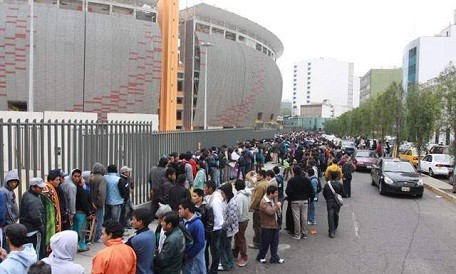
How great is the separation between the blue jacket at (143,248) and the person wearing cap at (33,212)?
79.2 inches

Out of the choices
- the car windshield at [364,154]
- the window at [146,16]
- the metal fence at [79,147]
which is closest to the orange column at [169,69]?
the window at [146,16]

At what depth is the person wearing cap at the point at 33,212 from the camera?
6.20 meters

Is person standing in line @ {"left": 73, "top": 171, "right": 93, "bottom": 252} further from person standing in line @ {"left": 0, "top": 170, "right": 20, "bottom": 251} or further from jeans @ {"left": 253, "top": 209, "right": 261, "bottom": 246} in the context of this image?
jeans @ {"left": 253, "top": 209, "right": 261, "bottom": 246}

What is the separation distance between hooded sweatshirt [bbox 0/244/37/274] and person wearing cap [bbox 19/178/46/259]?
202cm

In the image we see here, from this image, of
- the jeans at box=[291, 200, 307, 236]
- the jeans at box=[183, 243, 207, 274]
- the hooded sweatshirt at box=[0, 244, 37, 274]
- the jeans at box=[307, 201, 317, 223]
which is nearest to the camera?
the hooded sweatshirt at box=[0, 244, 37, 274]

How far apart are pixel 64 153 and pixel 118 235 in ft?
15.4

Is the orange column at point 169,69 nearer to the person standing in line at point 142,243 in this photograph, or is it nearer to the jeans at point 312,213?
the jeans at point 312,213

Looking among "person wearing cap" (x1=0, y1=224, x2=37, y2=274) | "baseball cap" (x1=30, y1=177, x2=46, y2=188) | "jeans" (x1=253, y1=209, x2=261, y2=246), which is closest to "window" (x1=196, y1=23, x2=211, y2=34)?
"jeans" (x1=253, y1=209, x2=261, y2=246)

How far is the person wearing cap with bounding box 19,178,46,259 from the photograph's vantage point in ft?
20.4

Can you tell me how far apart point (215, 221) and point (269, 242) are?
5.37 ft

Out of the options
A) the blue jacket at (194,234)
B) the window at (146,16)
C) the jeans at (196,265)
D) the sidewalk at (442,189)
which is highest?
the window at (146,16)

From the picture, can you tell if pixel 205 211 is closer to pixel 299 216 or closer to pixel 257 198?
pixel 257 198

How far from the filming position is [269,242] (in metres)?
8.22

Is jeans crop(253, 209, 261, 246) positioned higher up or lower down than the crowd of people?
lower down
